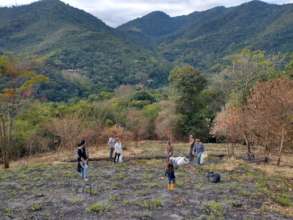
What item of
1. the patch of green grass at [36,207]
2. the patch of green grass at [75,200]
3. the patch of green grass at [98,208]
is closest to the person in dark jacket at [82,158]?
the patch of green grass at [75,200]

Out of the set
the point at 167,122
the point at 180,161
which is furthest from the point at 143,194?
the point at 167,122

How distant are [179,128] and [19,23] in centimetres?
12081

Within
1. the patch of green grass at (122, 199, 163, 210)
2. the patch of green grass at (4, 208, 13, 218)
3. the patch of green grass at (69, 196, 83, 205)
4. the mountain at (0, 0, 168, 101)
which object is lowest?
the patch of green grass at (4, 208, 13, 218)

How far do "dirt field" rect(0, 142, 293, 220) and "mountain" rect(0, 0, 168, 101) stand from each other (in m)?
70.0

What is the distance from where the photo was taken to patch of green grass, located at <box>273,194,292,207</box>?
18061 mm

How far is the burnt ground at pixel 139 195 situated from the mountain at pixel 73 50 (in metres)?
70.4

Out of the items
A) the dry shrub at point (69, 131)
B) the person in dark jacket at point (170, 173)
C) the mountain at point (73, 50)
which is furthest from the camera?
the mountain at point (73, 50)

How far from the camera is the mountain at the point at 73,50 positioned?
108 metres

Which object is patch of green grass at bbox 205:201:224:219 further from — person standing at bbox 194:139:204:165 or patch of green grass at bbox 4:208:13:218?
person standing at bbox 194:139:204:165

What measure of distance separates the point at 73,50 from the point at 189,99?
82.7 meters

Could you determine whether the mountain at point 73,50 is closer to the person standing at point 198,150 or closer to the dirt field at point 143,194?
the person standing at point 198,150

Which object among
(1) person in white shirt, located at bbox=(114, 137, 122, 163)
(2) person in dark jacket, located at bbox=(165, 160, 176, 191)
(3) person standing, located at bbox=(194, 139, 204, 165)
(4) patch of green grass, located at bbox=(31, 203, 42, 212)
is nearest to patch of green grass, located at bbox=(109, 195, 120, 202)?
(2) person in dark jacket, located at bbox=(165, 160, 176, 191)

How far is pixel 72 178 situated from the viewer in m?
23.5

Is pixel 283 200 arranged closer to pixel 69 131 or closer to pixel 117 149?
pixel 117 149
